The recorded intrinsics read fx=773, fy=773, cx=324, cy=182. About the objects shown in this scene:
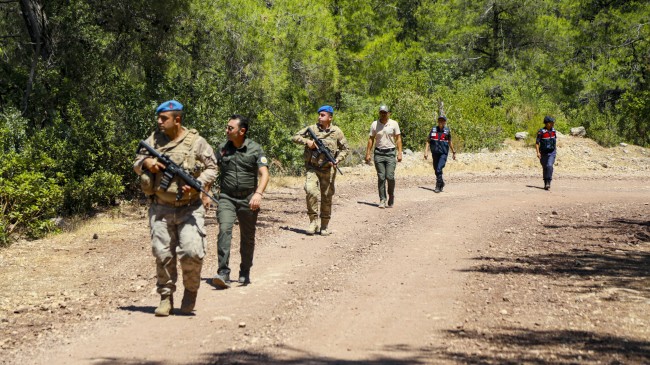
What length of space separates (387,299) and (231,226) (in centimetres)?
187

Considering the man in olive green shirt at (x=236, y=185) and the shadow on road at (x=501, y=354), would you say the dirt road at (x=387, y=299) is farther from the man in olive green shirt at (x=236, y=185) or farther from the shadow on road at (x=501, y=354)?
the man in olive green shirt at (x=236, y=185)

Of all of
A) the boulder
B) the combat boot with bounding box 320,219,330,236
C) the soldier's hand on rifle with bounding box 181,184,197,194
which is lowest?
the combat boot with bounding box 320,219,330,236

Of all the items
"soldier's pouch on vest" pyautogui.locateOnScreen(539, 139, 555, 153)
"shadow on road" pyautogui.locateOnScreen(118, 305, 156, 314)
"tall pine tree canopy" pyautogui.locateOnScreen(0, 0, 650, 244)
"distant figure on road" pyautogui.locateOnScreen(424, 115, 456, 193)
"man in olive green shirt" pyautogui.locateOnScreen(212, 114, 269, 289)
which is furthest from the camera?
"soldier's pouch on vest" pyautogui.locateOnScreen(539, 139, 555, 153)

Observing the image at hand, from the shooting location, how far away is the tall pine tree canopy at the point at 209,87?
14125mm

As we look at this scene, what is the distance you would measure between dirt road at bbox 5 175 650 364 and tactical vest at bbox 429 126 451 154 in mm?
3511

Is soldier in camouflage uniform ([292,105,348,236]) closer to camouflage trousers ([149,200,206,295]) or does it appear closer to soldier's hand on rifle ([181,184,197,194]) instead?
camouflage trousers ([149,200,206,295])

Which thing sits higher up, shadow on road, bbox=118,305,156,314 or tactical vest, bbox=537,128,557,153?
tactical vest, bbox=537,128,557,153

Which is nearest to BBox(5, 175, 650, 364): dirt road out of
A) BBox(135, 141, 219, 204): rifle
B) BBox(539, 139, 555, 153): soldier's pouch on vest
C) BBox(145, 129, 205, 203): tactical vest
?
BBox(145, 129, 205, 203): tactical vest

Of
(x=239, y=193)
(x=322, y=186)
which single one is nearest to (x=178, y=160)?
(x=239, y=193)

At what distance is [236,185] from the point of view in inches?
328

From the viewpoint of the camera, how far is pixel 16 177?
39.8 feet

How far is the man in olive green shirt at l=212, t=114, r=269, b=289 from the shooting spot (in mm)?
8289

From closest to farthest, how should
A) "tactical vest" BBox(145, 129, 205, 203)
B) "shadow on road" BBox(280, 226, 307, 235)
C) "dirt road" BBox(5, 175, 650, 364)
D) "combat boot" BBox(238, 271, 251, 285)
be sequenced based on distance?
1. "dirt road" BBox(5, 175, 650, 364)
2. "tactical vest" BBox(145, 129, 205, 203)
3. "combat boot" BBox(238, 271, 251, 285)
4. "shadow on road" BBox(280, 226, 307, 235)

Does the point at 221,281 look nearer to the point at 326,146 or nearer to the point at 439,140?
the point at 326,146
